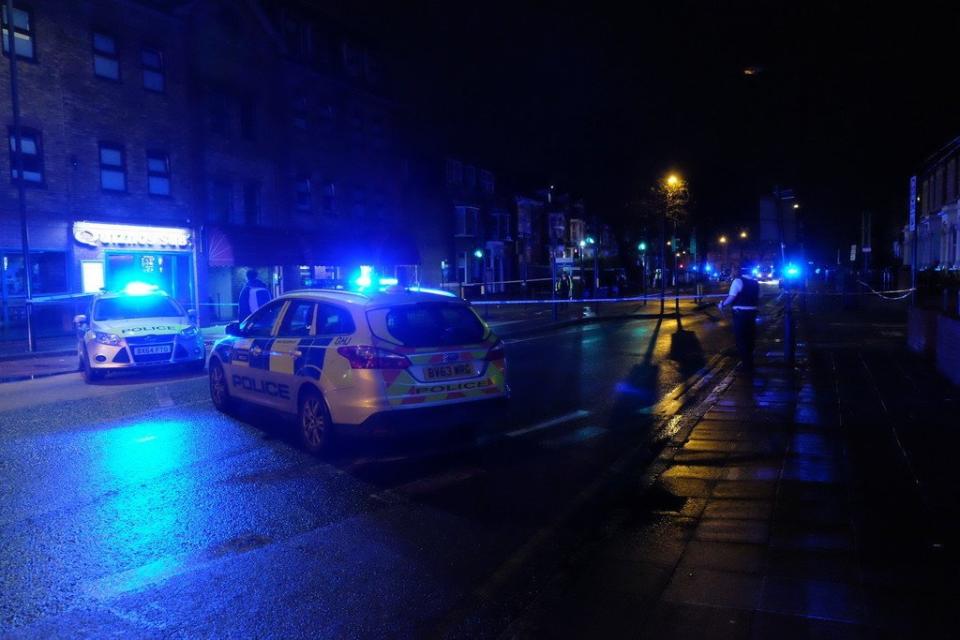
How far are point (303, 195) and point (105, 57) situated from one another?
9.92 metres

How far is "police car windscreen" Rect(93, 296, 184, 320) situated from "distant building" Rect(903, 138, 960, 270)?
77.1 feet

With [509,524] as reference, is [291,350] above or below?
above

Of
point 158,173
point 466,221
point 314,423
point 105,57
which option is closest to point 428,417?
point 314,423

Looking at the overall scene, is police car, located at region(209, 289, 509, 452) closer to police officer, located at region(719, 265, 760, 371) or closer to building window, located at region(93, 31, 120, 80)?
police officer, located at region(719, 265, 760, 371)

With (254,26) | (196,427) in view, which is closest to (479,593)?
(196,427)

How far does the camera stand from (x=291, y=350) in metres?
7.77

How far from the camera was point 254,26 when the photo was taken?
2808 cm

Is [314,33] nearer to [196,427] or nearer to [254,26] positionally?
[254,26]

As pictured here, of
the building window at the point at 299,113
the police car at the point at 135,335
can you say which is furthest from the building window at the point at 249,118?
the police car at the point at 135,335

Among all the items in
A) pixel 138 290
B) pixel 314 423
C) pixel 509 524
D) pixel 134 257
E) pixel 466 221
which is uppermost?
pixel 466 221

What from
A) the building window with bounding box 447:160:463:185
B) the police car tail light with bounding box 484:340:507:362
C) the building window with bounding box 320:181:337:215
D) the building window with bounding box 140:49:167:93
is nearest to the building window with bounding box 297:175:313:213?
the building window with bounding box 320:181:337:215

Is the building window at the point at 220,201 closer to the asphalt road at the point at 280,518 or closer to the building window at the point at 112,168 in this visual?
the building window at the point at 112,168

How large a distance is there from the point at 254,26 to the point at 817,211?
1190 inches

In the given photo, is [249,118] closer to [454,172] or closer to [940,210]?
[454,172]
